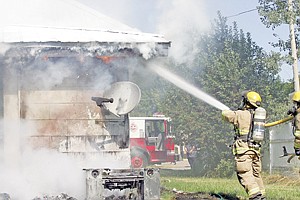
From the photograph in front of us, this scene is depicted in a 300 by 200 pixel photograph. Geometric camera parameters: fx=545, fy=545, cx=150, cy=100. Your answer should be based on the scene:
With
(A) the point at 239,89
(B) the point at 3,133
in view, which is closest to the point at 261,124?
(B) the point at 3,133

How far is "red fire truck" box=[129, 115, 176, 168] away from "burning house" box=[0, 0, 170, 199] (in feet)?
46.8

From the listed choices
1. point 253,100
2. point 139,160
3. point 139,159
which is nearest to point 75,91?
point 253,100

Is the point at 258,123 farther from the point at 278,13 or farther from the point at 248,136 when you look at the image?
the point at 278,13

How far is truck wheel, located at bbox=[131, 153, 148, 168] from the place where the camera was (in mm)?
21439

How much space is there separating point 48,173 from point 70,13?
412 cm

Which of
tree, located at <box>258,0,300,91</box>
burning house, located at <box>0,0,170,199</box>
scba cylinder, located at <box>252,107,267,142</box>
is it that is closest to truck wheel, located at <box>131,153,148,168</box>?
tree, located at <box>258,0,300,91</box>

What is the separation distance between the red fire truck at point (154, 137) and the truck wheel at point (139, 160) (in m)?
1.73

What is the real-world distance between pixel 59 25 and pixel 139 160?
11375 mm

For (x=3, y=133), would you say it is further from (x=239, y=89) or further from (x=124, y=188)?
(x=239, y=89)

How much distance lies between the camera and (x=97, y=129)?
34.0 feet

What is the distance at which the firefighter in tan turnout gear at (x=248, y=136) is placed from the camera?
8.51 m

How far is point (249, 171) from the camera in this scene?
861 cm

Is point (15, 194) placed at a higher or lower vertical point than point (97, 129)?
lower

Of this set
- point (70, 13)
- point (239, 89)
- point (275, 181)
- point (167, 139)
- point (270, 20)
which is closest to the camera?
point (70, 13)
